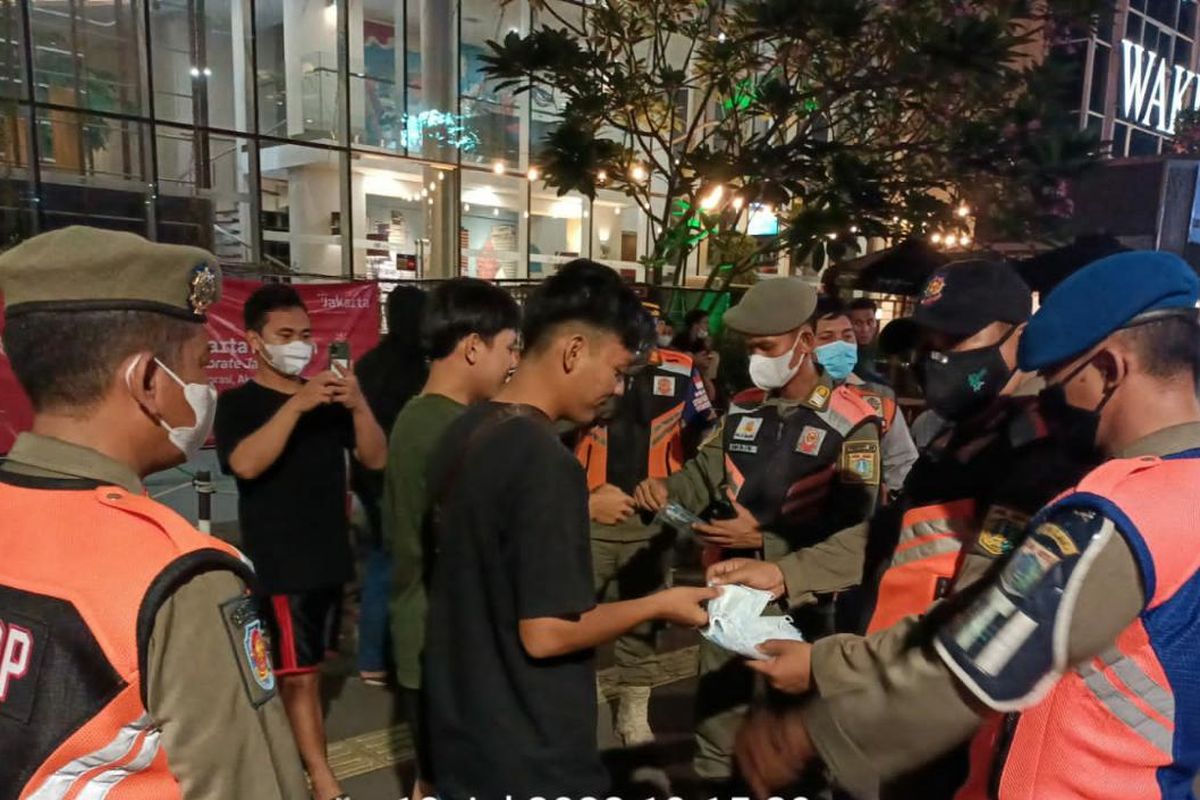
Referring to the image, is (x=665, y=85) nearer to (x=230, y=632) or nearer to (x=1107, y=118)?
(x=230, y=632)

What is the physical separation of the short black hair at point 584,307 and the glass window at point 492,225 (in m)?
11.2

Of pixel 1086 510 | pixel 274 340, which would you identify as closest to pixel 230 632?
pixel 1086 510

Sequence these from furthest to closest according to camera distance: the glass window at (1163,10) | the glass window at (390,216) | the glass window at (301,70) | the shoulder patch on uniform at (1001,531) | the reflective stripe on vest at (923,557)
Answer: the glass window at (1163,10), the glass window at (390,216), the glass window at (301,70), the reflective stripe on vest at (923,557), the shoulder patch on uniform at (1001,531)

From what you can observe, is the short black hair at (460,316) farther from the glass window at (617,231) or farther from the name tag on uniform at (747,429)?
the glass window at (617,231)

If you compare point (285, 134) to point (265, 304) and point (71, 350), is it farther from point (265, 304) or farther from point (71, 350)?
point (71, 350)

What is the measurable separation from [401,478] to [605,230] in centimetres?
1310

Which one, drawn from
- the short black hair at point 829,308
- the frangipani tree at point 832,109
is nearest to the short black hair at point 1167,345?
the short black hair at point 829,308

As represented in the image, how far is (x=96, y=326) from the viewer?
1151 mm

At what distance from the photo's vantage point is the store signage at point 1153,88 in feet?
76.1

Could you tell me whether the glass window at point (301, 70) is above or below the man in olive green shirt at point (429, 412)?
above

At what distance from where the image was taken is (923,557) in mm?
2037

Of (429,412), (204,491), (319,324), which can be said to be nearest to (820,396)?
(429,412)

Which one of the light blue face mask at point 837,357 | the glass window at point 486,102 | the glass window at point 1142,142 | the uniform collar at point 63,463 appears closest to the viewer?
the uniform collar at point 63,463

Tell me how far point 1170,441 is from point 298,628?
2.71m
